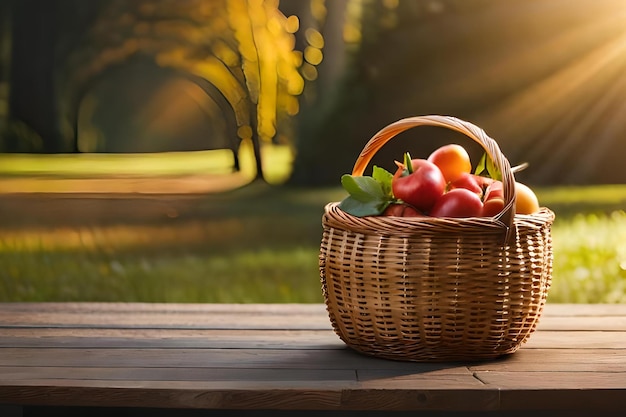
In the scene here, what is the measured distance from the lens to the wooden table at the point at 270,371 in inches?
62.0

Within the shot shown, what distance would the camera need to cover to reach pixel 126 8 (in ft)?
9.55

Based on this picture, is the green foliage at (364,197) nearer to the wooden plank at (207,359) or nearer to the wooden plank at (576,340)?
the wooden plank at (207,359)

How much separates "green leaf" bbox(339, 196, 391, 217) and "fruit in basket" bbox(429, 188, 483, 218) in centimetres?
10

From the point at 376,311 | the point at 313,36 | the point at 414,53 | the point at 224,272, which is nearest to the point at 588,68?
the point at 414,53

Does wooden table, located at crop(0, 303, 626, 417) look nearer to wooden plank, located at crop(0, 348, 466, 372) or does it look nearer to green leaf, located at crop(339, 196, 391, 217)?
wooden plank, located at crop(0, 348, 466, 372)

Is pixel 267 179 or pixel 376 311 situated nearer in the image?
pixel 376 311

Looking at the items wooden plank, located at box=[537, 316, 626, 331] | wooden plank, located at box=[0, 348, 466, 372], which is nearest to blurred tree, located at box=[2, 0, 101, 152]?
wooden plank, located at box=[0, 348, 466, 372]

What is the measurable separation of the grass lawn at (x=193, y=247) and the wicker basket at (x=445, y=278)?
1177 mm

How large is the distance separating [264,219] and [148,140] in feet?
1.40

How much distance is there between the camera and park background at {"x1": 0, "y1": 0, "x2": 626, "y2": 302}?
292 centimetres

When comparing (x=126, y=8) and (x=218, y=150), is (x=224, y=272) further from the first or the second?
(x=126, y=8)

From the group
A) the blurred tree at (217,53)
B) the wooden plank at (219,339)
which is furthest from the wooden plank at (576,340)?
the blurred tree at (217,53)

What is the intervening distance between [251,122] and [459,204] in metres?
1.36

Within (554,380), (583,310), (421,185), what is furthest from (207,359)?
(583,310)
